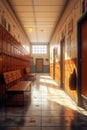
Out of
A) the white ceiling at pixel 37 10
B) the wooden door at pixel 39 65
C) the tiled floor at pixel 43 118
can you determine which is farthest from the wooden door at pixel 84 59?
the wooden door at pixel 39 65

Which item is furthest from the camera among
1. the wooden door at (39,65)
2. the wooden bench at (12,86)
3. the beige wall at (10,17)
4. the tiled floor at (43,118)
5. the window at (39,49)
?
the wooden door at (39,65)

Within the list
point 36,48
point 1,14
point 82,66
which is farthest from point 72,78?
point 36,48

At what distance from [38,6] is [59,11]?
119cm

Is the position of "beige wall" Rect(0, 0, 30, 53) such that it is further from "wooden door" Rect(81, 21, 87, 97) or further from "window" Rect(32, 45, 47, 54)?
"window" Rect(32, 45, 47, 54)

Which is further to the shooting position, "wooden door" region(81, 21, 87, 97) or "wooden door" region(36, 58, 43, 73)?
"wooden door" region(36, 58, 43, 73)

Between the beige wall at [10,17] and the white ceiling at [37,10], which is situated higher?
the white ceiling at [37,10]

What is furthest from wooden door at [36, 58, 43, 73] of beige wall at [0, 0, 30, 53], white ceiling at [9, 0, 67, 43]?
beige wall at [0, 0, 30, 53]

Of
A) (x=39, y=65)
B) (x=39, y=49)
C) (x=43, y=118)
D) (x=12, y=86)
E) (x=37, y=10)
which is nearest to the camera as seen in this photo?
(x=43, y=118)

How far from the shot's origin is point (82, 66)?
4.50 meters

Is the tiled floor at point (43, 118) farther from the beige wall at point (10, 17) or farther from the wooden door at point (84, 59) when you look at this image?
the beige wall at point (10, 17)

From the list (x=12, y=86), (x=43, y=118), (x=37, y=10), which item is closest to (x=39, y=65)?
(x=37, y=10)

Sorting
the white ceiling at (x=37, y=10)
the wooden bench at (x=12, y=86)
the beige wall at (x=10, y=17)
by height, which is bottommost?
the wooden bench at (x=12, y=86)

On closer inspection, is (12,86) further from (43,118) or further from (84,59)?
(84,59)

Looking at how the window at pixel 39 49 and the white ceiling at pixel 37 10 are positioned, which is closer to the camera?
the white ceiling at pixel 37 10
